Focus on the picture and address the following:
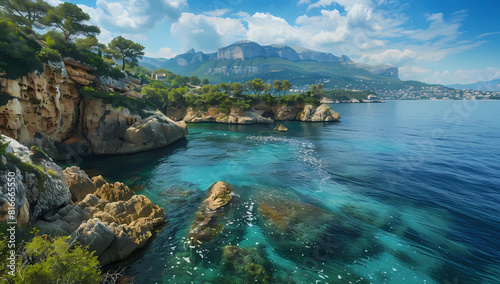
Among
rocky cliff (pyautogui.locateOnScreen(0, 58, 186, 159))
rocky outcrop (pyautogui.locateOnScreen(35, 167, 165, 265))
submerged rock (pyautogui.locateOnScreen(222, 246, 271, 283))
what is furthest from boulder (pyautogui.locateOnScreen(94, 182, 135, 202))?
rocky cliff (pyautogui.locateOnScreen(0, 58, 186, 159))

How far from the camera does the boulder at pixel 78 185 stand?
16.9 meters

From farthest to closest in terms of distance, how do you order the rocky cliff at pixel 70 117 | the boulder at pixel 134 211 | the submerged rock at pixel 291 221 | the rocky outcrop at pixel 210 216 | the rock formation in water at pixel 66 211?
1. the rocky cliff at pixel 70 117
2. the boulder at pixel 134 211
3. the rocky outcrop at pixel 210 216
4. the submerged rock at pixel 291 221
5. the rock formation in water at pixel 66 211

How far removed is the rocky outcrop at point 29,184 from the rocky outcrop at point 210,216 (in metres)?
8.71

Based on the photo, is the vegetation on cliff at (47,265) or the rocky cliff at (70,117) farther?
the rocky cliff at (70,117)

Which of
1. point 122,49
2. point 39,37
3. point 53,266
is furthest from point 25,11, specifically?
point 53,266

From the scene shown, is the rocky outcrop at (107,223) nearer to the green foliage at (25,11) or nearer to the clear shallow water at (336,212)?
the clear shallow water at (336,212)

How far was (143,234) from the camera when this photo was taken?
1345cm

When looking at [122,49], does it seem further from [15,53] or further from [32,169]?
[32,169]

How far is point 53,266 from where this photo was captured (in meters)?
6.35

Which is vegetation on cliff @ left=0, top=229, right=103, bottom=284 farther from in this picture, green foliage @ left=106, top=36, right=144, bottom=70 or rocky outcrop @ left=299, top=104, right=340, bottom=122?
rocky outcrop @ left=299, top=104, right=340, bottom=122

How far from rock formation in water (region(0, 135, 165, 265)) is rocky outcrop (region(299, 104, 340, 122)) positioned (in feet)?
248

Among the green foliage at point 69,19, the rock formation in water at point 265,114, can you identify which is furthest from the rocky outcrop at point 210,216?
the rock formation in water at point 265,114

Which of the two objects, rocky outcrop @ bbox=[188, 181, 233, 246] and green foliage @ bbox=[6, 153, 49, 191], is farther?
rocky outcrop @ bbox=[188, 181, 233, 246]

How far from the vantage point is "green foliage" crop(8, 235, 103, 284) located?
19.2 ft
